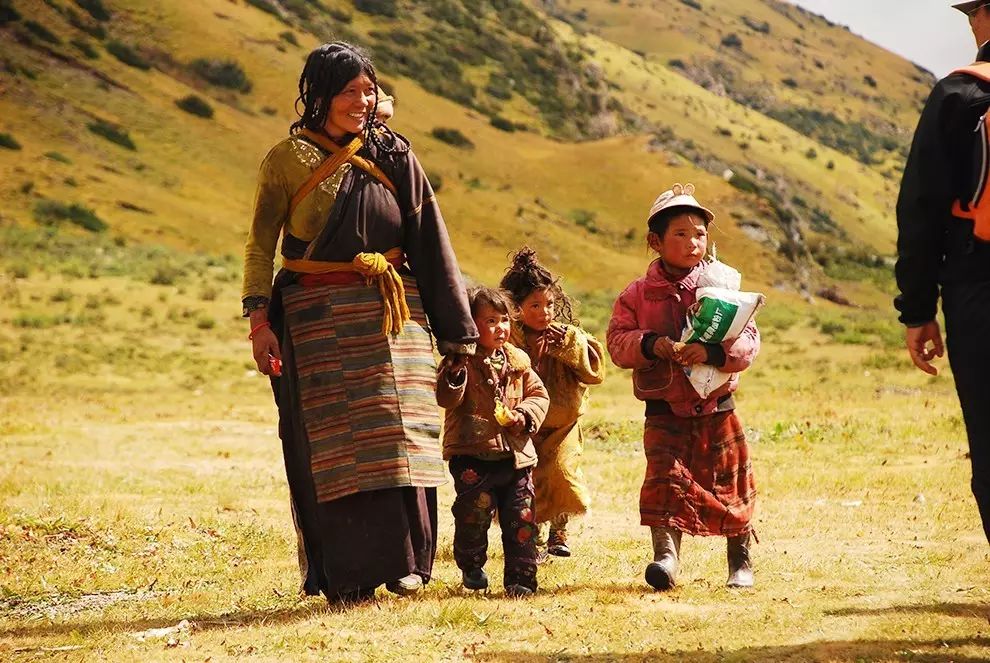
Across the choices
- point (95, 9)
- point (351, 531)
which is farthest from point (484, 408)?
point (95, 9)

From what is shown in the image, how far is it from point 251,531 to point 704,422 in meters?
3.48

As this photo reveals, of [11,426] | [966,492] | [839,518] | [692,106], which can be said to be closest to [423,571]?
[839,518]

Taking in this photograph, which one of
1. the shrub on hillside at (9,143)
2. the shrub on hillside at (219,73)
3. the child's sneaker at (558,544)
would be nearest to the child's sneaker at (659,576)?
the child's sneaker at (558,544)

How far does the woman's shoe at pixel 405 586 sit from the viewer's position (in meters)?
5.94

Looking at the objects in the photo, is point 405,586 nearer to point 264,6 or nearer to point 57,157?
point 57,157

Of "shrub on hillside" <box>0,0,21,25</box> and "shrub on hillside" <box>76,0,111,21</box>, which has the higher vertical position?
"shrub on hillside" <box>76,0,111,21</box>

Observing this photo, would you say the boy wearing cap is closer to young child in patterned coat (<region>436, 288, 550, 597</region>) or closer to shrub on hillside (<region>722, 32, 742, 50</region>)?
young child in patterned coat (<region>436, 288, 550, 597</region>)

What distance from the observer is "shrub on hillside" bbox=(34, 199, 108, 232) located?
35344mm

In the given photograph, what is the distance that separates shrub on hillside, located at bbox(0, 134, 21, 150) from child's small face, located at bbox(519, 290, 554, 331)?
37.7 meters

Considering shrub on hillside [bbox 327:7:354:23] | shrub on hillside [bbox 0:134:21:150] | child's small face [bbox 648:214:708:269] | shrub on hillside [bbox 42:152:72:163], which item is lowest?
child's small face [bbox 648:214:708:269]

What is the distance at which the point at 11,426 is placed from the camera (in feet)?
44.6

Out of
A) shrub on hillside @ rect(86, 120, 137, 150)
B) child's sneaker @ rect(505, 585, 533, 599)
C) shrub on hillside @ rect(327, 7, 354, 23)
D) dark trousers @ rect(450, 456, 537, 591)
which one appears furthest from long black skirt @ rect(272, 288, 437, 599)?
shrub on hillside @ rect(327, 7, 354, 23)

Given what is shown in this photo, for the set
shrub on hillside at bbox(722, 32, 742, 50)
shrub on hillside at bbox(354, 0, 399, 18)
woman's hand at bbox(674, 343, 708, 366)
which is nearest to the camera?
woman's hand at bbox(674, 343, 708, 366)

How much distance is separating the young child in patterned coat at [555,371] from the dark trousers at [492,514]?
0.89 metres
